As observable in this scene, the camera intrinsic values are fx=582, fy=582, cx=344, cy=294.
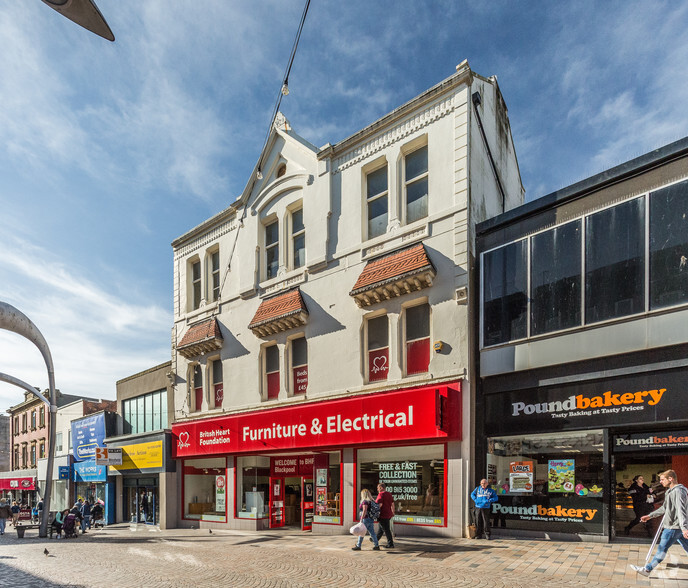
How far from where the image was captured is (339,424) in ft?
53.1

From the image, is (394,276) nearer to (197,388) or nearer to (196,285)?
(197,388)

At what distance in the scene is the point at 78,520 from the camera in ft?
68.5

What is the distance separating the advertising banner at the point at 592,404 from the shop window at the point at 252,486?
911 centimetres

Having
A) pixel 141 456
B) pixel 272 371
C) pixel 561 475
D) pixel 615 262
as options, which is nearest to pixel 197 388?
pixel 141 456

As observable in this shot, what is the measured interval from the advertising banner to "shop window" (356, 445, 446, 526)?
70.2 inches

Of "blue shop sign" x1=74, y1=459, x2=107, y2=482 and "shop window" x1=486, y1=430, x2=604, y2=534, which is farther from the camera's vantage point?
"blue shop sign" x1=74, y1=459, x2=107, y2=482

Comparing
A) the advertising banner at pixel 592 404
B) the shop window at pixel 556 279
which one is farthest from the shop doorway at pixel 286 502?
the shop window at pixel 556 279

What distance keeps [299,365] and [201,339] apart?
504 cm

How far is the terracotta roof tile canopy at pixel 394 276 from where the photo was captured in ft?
48.6

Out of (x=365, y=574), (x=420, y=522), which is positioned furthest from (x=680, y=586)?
(x=420, y=522)

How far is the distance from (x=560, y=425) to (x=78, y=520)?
56.6 feet

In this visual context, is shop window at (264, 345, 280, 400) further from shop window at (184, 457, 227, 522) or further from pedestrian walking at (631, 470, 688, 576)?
pedestrian walking at (631, 470, 688, 576)

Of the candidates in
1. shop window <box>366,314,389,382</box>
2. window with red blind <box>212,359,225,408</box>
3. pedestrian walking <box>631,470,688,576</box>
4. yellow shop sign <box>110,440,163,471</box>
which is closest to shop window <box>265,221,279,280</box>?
window with red blind <box>212,359,225,408</box>

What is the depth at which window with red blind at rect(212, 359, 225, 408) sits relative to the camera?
71.6ft
